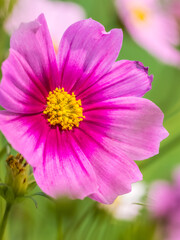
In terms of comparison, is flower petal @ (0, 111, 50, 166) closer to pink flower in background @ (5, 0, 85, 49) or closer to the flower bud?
the flower bud

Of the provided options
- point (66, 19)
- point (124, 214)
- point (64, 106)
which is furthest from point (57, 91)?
point (66, 19)

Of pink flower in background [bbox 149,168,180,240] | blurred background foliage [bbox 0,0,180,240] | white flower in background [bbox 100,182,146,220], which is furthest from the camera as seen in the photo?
white flower in background [bbox 100,182,146,220]

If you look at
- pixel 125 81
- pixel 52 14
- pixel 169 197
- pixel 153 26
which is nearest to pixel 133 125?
pixel 125 81

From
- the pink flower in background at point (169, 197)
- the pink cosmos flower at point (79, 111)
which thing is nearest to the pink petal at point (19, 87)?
the pink cosmos flower at point (79, 111)

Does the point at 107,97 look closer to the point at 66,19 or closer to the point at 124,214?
the point at 124,214

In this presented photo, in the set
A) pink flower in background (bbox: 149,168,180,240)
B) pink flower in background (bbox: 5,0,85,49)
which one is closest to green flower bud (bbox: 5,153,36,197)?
pink flower in background (bbox: 149,168,180,240)

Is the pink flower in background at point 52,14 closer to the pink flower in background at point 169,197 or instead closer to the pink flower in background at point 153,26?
the pink flower in background at point 153,26
